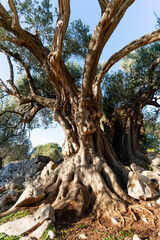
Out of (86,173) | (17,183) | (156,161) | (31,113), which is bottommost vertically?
(17,183)

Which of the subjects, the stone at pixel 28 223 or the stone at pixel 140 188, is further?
the stone at pixel 140 188

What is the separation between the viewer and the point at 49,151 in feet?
94.2

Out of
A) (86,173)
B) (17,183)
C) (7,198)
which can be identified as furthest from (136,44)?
(17,183)

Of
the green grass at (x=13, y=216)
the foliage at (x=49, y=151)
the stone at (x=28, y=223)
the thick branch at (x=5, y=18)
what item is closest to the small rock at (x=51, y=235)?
the stone at (x=28, y=223)

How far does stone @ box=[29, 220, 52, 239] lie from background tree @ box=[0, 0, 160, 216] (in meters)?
0.83

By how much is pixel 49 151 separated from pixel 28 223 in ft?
86.1

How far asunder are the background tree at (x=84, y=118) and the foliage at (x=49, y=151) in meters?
22.2

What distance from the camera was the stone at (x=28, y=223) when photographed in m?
3.14

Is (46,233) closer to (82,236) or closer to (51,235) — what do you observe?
(51,235)

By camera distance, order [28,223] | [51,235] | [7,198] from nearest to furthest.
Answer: [51,235]
[28,223]
[7,198]

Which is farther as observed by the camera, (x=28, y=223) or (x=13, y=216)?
(x=13, y=216)

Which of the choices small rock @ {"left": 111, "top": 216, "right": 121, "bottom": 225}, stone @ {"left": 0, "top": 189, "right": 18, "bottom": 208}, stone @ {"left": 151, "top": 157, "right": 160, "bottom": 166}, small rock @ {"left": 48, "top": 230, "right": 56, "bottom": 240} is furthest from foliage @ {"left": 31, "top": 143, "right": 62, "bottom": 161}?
small rock @ {"left": 48, "top": 230, "right": 56, "bottom": 240}

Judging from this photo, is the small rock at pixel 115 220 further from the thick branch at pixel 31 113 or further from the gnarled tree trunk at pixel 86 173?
the thick branch at pixel 31 113

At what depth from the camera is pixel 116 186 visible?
4711mm
